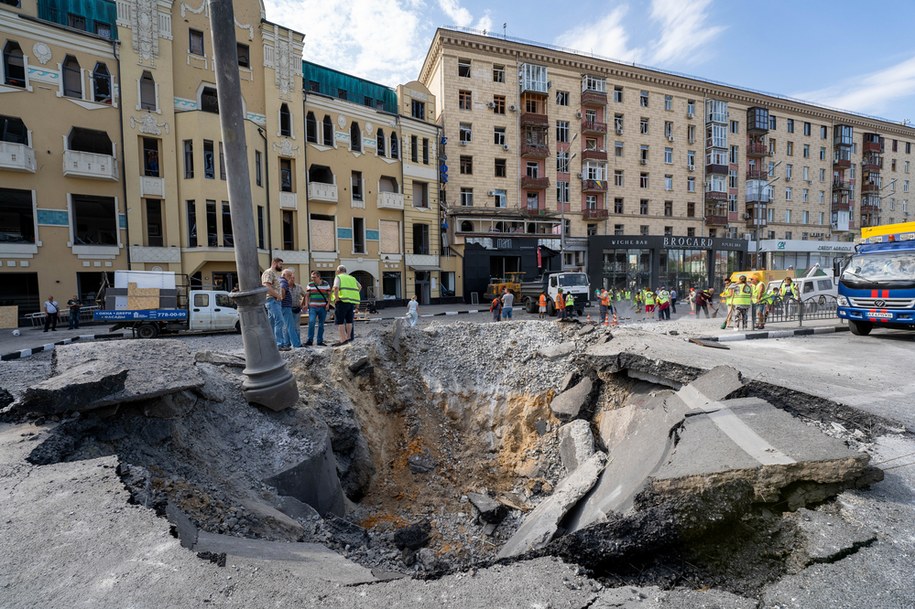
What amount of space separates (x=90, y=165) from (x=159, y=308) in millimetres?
10760

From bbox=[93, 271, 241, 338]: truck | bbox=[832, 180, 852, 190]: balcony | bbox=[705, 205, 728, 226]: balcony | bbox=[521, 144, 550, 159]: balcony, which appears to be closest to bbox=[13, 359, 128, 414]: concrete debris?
bbox=[93, 271, 241, 338]: truck

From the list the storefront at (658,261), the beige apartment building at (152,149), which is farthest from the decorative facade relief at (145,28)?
the storefront at (658,261)

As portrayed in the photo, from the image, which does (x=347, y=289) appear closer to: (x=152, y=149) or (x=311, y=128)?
(x=152, y=149)

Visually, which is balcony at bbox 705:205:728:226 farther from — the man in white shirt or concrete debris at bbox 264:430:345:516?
the man in white shirt

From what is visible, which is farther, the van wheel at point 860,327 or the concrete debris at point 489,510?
the van wheel at point 860,327

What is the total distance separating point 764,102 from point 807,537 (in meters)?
55.8

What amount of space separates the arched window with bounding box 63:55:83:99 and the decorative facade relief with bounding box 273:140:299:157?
28.5ft

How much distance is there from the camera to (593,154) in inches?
1416

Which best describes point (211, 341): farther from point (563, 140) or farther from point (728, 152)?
point (728, 152)

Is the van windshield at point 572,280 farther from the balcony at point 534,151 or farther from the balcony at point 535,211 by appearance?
the balcony at point 534,151

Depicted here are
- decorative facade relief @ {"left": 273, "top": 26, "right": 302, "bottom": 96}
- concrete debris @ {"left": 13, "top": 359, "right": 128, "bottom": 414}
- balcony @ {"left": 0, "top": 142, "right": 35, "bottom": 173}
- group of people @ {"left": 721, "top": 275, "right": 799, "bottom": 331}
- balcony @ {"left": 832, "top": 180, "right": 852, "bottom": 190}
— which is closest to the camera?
concrete debris @ {"left": 13, "top": 359, "right": 128, "bottom": 414}

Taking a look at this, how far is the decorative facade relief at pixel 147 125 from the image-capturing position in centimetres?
2069

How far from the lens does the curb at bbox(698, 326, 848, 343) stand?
11519mm

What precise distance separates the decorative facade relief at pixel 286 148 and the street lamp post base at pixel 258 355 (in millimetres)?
22625
